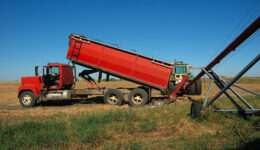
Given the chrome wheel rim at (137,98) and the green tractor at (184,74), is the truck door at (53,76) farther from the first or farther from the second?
the green tractor at (184,74)

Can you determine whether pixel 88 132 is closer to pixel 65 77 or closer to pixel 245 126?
pixel 245 126

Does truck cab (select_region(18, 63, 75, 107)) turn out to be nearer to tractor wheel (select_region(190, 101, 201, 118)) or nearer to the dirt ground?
the dirt ground

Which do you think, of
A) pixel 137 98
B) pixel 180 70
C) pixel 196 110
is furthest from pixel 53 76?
pixel 180 70

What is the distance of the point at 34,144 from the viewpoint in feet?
13.3

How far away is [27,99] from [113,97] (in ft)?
17.1

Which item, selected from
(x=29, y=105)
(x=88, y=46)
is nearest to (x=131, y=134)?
(x=88, y=46)

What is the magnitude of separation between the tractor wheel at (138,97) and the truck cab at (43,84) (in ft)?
14.2

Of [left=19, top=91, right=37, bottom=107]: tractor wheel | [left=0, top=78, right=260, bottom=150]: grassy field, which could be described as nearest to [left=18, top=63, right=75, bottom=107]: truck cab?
[left=19, top=91, right=37, bottom=107]: tractor wheel

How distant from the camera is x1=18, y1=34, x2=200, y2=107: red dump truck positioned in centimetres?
977

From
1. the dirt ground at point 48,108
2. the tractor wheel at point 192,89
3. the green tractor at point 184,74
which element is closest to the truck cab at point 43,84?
the dirt ground at point 48,108

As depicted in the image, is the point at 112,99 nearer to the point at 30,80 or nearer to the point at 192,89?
the point at 30,80

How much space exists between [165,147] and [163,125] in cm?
154

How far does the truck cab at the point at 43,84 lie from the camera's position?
10336 mm

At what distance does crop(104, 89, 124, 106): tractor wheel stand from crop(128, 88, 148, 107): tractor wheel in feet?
1.81
